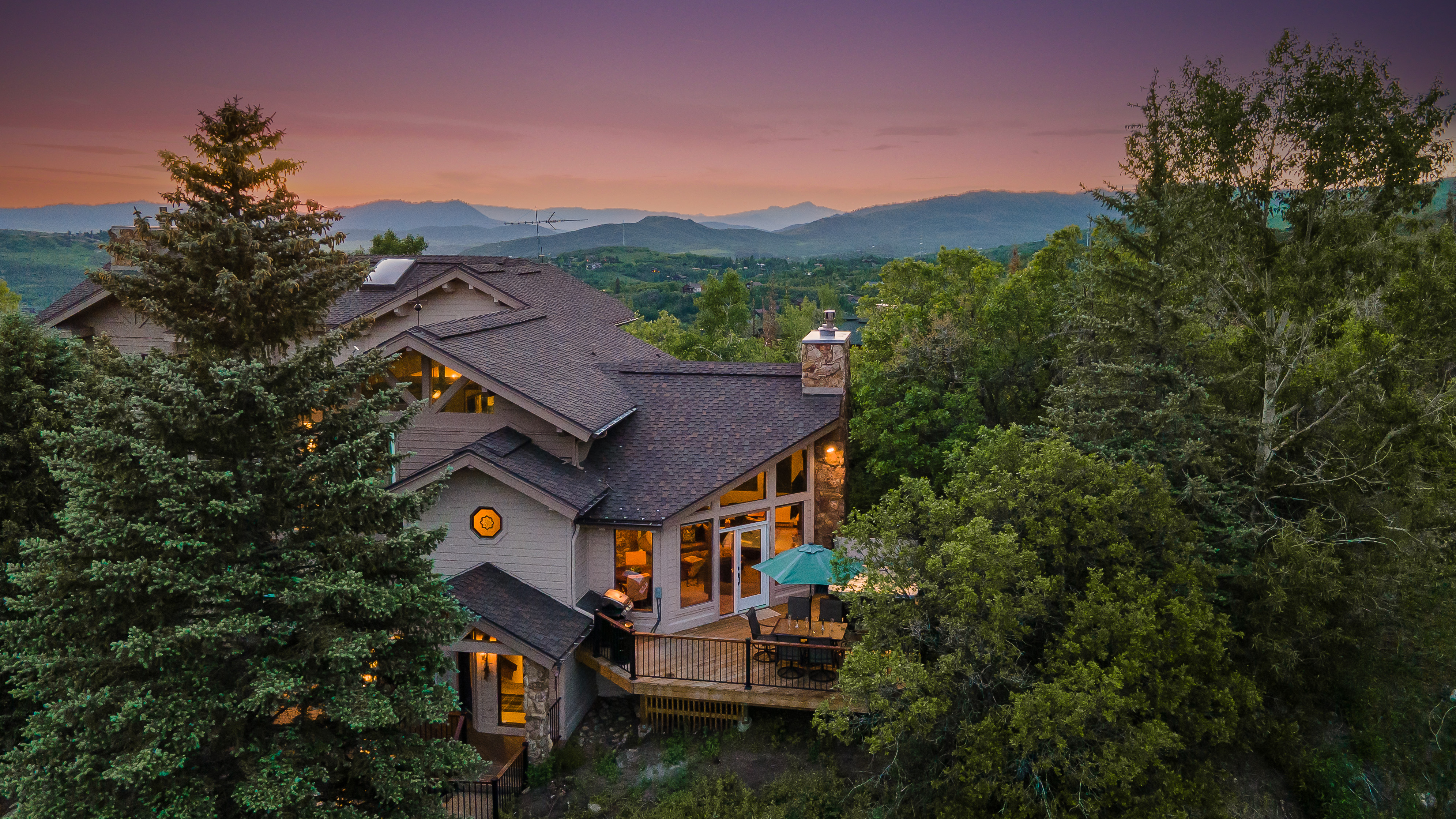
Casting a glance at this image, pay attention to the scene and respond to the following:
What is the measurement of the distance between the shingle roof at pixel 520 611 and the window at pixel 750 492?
413cm

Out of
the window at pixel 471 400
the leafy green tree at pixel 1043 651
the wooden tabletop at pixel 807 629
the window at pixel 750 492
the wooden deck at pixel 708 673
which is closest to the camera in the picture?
the leafy green tree at pixel 1043 651

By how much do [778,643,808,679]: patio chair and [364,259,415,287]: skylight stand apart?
16439 millimetres

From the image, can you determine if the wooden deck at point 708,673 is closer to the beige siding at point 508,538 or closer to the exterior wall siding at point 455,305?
the beige siding at point 508,538

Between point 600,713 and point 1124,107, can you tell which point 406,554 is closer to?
point 600,713

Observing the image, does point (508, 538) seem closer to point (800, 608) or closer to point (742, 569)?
point (742, 569)

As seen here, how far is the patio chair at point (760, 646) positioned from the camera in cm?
1464

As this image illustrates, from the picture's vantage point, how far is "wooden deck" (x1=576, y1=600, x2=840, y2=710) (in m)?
14.1

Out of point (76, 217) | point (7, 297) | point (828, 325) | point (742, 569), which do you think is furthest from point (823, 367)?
point (76, 217)

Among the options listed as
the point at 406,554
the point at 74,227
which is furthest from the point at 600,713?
the point at 74,227

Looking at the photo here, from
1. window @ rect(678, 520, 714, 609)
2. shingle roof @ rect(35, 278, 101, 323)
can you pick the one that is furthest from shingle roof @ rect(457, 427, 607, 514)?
shingle roof @ rect(35, 278, 101, 323)

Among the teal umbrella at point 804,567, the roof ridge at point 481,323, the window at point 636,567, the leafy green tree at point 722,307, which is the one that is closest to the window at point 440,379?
the roof ridge at point 481,323

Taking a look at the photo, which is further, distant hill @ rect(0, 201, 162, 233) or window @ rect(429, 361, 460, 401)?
distant hill @ rect(0, 201, 162, 233)

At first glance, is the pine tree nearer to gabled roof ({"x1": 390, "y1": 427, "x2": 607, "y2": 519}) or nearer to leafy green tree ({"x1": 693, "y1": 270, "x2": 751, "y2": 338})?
gabled roof ({"x1": 390, "y1": 427, "x2": 607, "y2": 519})

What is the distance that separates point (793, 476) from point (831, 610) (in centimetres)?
407
